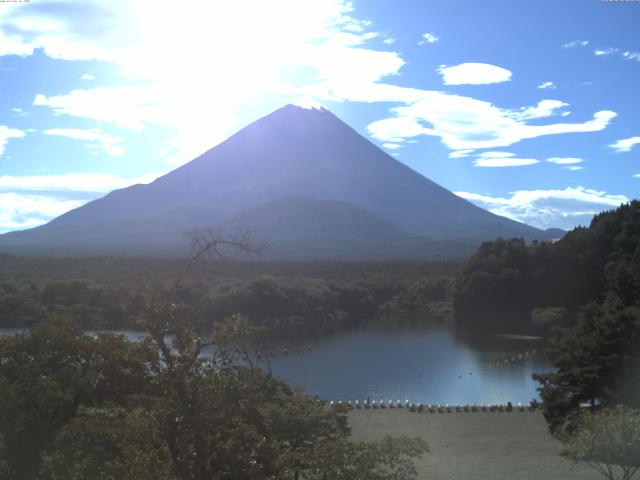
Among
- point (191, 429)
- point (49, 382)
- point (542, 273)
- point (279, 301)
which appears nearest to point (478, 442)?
point (49, 382)

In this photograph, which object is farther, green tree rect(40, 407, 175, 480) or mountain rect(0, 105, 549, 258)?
mountain rect(0, 105, 549, 258)

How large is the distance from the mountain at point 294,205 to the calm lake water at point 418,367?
4557 cm

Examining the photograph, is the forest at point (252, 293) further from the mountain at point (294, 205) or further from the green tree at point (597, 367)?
the mountain at point (294, 205)

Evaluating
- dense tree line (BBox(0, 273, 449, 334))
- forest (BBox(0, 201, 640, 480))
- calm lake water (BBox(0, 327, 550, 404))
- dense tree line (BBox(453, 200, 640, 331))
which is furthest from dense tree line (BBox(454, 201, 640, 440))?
calm lake water (BBox(0, 327, 550, 404))

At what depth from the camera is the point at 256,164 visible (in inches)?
4341

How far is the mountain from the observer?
84.3m

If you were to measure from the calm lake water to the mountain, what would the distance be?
150 feet

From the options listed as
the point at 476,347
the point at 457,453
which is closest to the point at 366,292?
the point at 476,347

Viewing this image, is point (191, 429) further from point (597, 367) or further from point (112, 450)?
point (597, 367)

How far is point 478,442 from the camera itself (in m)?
13.0

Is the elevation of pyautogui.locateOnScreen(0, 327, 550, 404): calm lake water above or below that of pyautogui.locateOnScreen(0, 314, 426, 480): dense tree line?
below

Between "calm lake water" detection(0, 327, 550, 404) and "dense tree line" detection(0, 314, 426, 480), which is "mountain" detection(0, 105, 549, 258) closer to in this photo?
"calm lake water" detection(0, 327, 550, 404)

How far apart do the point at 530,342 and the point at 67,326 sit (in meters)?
24.0

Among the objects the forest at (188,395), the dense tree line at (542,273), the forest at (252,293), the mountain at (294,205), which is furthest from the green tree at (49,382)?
the mountain at (294,205)
